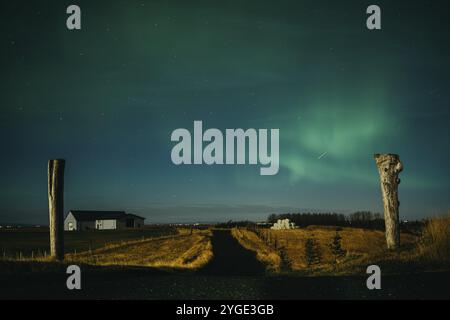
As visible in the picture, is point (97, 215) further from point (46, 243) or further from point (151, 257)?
point (151, 257)

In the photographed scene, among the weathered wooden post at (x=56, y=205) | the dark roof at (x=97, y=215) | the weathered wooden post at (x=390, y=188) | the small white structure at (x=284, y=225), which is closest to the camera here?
the weathered wooden post at (x=390, y=188)

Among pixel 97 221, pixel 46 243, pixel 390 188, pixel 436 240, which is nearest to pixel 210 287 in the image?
pixel 436 240

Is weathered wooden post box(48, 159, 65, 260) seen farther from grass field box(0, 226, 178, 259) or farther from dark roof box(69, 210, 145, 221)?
dark roof box(69, 210, 145, 221)

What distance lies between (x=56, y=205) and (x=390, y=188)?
1210 cm

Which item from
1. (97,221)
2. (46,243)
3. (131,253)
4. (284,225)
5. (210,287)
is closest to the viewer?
(210,287)

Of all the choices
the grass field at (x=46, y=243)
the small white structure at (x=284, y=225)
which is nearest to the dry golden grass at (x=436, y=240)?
the grass field at (x=46, y=243)

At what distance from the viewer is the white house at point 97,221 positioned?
94.7 metres

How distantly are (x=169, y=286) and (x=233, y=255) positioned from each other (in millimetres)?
15585

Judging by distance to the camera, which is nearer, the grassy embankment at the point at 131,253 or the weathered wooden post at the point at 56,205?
the weathered wooden post at the point at 56,205

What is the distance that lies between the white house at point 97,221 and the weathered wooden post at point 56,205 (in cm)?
7972

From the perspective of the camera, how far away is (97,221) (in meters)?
96.2

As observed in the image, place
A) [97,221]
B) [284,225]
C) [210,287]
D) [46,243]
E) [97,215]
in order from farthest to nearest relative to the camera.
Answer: [97,215] < [97,221] < [284,225] < [46,243] < [210,287]

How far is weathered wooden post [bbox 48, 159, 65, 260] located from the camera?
17.0m

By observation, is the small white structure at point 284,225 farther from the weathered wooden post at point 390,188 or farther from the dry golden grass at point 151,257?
the weathered wooden post at point 390,188
